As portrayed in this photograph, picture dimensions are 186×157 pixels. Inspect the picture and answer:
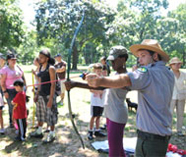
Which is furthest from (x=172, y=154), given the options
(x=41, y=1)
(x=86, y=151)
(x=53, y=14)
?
(x=41, y=1)

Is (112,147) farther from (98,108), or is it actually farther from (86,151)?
(98,108)

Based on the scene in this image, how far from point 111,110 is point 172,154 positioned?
1787 millimetres

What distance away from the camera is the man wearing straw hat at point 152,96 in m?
1.63

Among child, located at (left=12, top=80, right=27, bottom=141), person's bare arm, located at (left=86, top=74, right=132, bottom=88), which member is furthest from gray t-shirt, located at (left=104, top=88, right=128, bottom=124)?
child, located at (left=12, top=80, right=27, bottom=141)

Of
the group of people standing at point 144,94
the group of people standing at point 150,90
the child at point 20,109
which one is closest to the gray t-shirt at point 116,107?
the group of people standing at point 144,94

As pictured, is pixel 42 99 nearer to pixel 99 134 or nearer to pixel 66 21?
pixel 99 134

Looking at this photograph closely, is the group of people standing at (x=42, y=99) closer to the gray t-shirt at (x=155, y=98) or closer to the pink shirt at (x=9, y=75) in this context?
the pink shirt at (x=9, y=75)

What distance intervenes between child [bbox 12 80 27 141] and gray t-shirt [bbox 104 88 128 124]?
7.27ft

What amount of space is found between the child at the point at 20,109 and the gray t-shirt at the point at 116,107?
222 centimetres

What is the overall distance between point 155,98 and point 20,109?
125 inches

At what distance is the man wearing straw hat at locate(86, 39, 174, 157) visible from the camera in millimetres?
1631

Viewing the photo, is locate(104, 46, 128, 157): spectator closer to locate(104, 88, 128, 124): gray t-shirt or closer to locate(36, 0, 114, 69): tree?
locate(104, 88, 128, 124): gray t-shirt

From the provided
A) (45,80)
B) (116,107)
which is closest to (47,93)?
(45,80)

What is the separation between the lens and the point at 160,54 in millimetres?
1943
